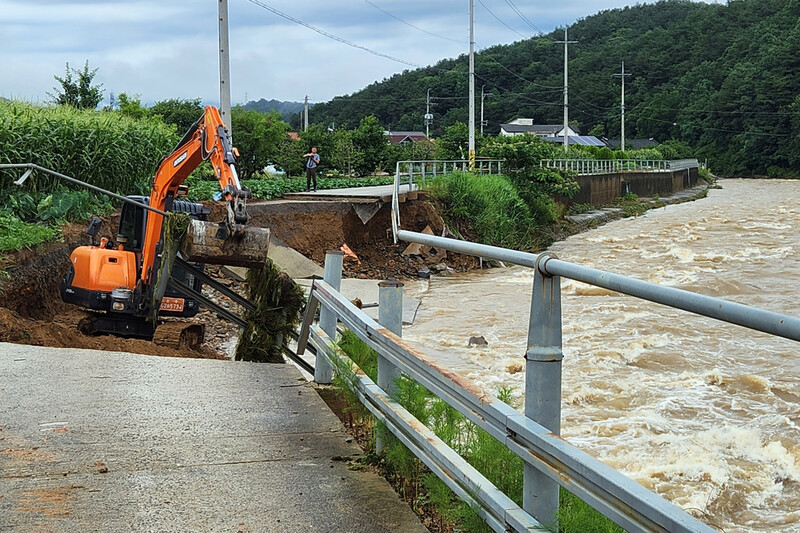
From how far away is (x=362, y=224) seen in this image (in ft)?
84.7

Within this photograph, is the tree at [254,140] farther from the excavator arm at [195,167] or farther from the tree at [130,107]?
the excavator arm at [195,167]

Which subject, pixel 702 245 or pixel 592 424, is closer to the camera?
pixel 592 424

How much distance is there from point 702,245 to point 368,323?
2860 cm

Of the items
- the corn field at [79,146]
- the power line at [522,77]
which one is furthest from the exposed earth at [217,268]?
the power line at [522,77]

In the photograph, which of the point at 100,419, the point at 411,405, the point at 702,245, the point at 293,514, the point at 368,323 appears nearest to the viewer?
the point at 293,514

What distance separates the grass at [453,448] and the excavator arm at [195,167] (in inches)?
150

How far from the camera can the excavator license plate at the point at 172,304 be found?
476 inches

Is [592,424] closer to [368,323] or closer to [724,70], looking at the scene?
[368,323]

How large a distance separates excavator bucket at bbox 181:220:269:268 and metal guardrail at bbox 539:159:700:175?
2665 centimetres

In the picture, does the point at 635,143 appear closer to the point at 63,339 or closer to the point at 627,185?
the point at 627,185

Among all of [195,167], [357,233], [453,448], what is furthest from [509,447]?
[357,233]

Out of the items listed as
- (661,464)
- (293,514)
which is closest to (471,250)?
(293,514)

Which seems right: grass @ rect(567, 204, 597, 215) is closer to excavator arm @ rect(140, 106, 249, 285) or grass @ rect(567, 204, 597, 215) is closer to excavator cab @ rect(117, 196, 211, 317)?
excavator cab @ rect(117, 196, 211, 317)

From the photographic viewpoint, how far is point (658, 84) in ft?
445
